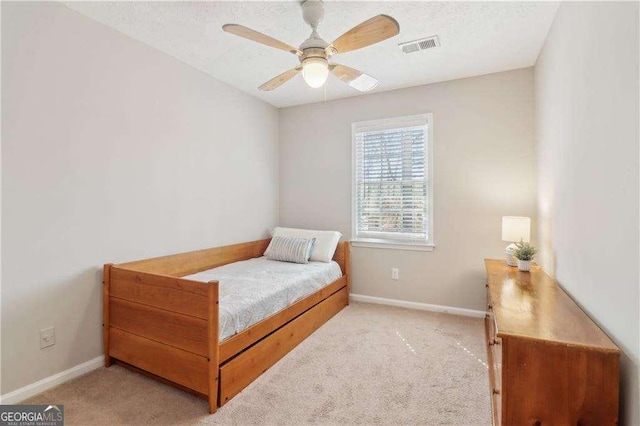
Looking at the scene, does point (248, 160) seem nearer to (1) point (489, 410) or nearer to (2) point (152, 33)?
(2) point (152, 33)

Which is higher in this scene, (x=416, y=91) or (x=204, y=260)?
(x=416, y=91)

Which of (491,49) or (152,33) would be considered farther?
(491,49)

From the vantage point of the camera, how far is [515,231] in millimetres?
2738

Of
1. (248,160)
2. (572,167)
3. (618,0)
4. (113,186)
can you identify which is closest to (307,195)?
(248,160)

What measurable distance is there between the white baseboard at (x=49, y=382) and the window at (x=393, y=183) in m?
2.79

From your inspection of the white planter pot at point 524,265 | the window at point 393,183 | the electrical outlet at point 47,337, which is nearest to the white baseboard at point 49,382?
the electrical outlet at point 47,337

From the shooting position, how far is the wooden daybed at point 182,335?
6.14 ft

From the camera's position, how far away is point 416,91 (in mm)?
3617

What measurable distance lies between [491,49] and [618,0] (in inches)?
62.2

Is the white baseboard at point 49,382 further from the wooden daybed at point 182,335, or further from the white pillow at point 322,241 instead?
the white pillow at point 322,241

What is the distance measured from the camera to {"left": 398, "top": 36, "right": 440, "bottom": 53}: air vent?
2.58 meters

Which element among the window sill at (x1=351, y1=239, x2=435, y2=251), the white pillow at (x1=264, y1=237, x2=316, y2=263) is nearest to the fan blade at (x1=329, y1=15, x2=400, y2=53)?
the white pillow at (x1=264, y1=237, x2=316, y2=263)

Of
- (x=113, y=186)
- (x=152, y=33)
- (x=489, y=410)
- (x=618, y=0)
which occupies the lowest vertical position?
(x=489, y=410)

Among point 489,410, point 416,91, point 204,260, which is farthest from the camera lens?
point 416,91
